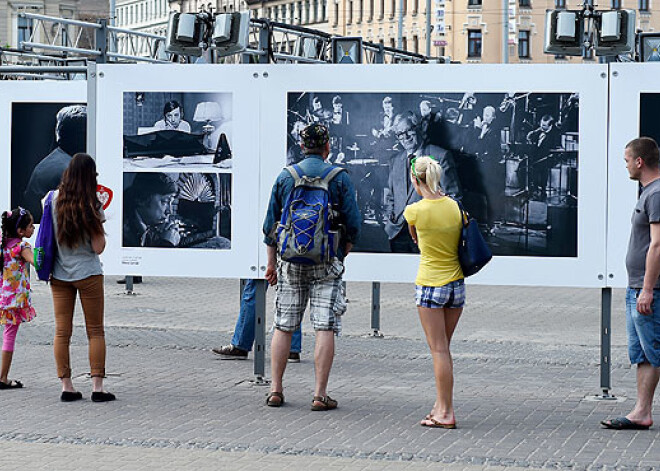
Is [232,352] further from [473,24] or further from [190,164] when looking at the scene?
[473,24]

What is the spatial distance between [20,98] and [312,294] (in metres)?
6.21

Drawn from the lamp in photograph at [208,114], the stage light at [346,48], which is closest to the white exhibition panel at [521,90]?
the lamp in photograph at [208,114]

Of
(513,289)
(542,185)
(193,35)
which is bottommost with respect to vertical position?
Answer: (513,289)

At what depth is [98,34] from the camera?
54.9ft

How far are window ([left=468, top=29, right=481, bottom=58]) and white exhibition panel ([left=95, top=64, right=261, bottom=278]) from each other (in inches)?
3447

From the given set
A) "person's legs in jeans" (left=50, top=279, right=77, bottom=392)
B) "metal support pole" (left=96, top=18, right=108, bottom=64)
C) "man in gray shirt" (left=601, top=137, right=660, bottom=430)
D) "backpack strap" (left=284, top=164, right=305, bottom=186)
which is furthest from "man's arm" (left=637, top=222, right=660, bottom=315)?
"metal support pole" (left=96, top=18, right=108, bottom=64)

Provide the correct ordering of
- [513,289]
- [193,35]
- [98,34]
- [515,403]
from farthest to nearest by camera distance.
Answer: [513,289]
[98,34]
[193,35]
[515,403]

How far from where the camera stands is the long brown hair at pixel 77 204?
9.61 m

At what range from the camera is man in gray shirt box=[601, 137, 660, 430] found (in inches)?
340

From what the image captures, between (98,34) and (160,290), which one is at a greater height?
(98,34)

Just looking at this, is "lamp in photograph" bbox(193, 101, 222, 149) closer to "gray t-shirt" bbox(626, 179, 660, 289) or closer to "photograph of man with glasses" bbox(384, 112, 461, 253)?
"photograph of man with glasses" bbox(384, 112, 461, 253)

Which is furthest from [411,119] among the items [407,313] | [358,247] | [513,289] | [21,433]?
[513,289]

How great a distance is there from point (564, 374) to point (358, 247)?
7.58ft

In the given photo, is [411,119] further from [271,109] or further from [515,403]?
[515,403]
